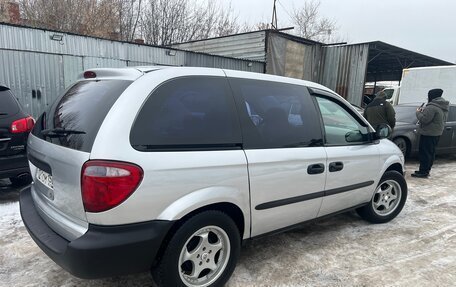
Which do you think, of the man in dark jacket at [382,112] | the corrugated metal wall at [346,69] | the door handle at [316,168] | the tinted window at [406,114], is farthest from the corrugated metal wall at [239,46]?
the door handle at [316,168]

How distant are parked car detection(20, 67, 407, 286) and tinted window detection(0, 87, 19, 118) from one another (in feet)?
5.93

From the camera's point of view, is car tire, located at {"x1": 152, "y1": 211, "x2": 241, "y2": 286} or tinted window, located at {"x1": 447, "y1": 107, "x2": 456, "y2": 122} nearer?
car tire, located at {"x1": 152, "y1": 211, "x2": 241, "y2": 286}

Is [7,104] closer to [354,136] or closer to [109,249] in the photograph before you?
[109,249]

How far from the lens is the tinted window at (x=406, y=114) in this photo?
810 centimetres

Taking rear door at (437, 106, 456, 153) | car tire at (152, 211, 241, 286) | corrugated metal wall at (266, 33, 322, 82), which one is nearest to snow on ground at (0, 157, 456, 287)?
car tire at (152, 211, 241, 286)

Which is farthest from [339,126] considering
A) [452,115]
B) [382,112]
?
[452,115]

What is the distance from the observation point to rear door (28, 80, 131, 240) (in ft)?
6.67

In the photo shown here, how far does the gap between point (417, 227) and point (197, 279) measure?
2990 mm

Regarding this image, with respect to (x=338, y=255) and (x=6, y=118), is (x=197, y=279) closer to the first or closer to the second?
(x=338, y=255)

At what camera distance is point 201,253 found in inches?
94.7

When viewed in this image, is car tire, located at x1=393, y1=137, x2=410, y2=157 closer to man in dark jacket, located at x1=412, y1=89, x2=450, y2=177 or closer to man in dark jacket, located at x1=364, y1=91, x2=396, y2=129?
man in dark jacket, located at x1=412, y1=89, x2=450, y2=177

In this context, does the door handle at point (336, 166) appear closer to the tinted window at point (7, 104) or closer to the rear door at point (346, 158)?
the rear door at point (346, 158)

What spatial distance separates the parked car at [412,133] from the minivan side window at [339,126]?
479 centimetres

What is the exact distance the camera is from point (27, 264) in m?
2.89
